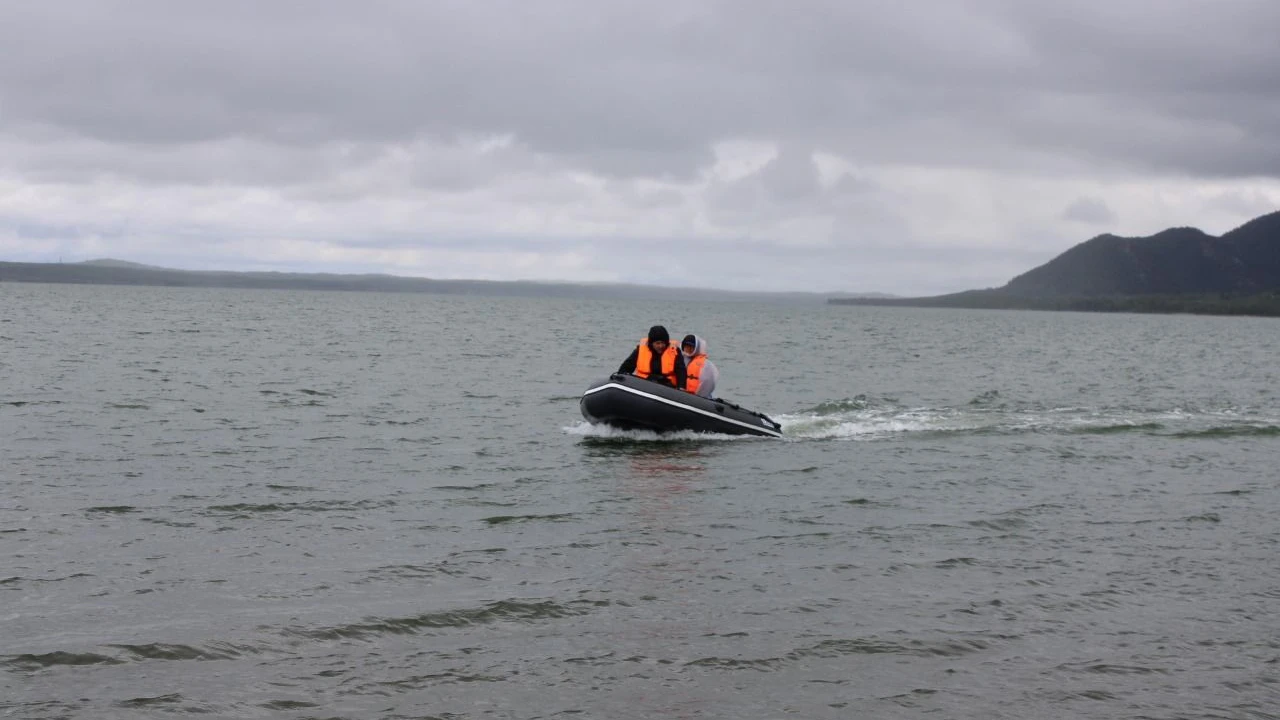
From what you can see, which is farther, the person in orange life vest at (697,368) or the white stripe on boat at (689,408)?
the person in orange life vest at (697,368)

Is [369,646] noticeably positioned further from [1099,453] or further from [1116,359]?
[1116,359]

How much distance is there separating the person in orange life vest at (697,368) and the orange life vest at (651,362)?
24 cm

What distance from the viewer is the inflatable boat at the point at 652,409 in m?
18.9

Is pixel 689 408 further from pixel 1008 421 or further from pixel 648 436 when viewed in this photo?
pixel 1008 421

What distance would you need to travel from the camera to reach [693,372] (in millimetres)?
19781

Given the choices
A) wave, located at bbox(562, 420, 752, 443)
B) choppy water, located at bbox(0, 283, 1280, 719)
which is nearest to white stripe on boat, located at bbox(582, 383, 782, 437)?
wave, located at bbox(562, 420, 752, 443)

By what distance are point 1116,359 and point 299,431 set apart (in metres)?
44.7

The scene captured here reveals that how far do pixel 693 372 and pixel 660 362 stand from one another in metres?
0.65

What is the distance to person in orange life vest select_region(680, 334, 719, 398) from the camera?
19750 millimetres

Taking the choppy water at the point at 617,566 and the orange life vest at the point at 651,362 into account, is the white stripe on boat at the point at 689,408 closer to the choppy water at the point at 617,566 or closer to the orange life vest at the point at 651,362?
the choppy water at the point at 617,566

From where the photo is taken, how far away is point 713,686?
747 centimetres

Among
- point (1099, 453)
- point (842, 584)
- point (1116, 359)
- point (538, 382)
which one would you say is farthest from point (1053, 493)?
point (1116, 359)

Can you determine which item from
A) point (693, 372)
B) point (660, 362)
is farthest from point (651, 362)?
point (693, 372)

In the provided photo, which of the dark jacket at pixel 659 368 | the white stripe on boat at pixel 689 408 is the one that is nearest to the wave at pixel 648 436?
the white stripe on boat at pixel 689 408
